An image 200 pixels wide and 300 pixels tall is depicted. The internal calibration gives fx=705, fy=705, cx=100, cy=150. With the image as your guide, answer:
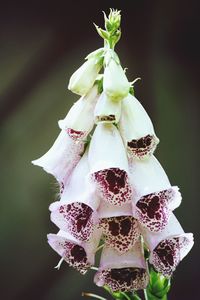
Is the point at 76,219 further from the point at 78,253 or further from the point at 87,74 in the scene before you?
the point at 87,74

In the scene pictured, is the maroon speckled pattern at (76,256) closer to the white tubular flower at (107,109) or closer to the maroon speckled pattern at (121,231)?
the maroon speckled pattern at (121,231)

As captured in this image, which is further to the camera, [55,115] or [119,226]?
[55,115]

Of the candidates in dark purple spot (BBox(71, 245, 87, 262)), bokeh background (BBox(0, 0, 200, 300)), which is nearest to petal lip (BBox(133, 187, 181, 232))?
dark purple spot (BBox(71, 245, 87, 262))

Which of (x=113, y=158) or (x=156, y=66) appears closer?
(x=113, y=158)

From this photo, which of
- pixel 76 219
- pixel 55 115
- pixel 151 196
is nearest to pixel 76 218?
pixel 76 219

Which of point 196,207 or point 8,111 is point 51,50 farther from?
point 196,207

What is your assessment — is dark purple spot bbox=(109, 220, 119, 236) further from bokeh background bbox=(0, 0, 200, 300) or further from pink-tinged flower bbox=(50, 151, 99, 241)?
bokeh background bbox=(0, 0, 200, 300)

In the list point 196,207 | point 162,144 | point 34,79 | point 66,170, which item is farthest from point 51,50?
point 66,170

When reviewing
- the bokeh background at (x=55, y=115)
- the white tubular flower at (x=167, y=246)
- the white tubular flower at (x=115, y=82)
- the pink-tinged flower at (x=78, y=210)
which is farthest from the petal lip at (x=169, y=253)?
the bokeh background at (x=55, y=115)
